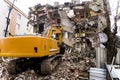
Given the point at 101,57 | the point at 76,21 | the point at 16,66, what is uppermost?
the point at 76,21

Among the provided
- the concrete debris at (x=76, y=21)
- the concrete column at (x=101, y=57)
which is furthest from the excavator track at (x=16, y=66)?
the concrete debris at (x=76, y=21)

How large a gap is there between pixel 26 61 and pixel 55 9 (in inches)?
540

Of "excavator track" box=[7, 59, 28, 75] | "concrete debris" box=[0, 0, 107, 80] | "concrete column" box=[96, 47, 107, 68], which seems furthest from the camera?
"concrete debris" box=[0, 0, 107, 80]

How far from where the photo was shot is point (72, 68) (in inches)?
365

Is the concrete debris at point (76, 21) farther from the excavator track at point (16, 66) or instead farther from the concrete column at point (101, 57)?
the excavator track at point (16, 66)

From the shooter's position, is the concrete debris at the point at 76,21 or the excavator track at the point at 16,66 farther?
the concrete debris at the point at 76,21

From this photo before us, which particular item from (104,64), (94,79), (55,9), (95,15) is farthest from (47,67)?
(55,9)

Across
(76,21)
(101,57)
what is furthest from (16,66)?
(76,21)

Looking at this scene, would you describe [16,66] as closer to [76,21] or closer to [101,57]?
[101,57]

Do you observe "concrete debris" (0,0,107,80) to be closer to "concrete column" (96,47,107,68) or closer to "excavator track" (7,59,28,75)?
"concrete column" (96,47,107,68)

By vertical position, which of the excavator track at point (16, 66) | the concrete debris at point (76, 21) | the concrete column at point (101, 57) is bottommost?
the excavator track at point (16, 66)

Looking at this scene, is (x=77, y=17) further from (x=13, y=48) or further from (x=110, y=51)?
(x=13, y=48)

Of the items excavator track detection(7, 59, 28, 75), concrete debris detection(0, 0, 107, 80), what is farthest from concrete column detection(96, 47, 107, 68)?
concrete debris detection(0, 0, 107, 80)

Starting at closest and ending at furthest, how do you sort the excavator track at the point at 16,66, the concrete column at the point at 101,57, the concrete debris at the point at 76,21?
the excavator track at the point at 16,66 < the concrete column at the point at 101,57 < the concrete debris at the point at 76,21
